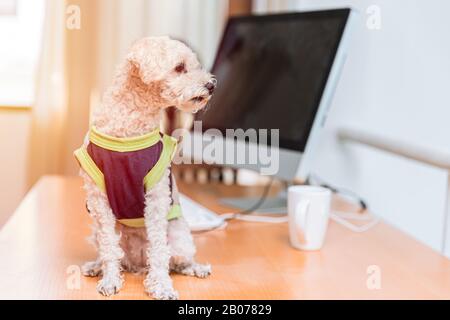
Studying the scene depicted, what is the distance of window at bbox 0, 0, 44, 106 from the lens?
6.30ft

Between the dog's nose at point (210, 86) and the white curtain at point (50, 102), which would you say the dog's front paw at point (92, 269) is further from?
the white curtain at point (50, 102)

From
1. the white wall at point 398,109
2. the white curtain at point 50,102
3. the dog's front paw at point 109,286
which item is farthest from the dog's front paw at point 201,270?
the white curtain at point 50,102

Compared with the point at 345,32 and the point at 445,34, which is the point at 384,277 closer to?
the point at 345,32

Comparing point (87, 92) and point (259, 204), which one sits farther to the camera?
point (87, 92)

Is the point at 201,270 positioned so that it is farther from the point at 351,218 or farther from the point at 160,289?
the point at 351,218

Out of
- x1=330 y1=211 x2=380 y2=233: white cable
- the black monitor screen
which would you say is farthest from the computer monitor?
x1=330 y1=211 x2=380 y2=233: white cable

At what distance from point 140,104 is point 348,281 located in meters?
0.41

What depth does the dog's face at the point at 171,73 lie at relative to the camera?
755mm

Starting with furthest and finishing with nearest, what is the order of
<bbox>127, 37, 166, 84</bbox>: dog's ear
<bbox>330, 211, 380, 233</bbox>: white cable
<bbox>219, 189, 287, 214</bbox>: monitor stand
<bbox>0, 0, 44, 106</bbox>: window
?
<bbox>0, 0, 44, 106</bbox>: window < <bbox>219, 189, 287, 214</bbox>: monitor stand < <bbox>330, 211, 380, 233</bbox>: white cable < <bbox>127, 37, 166, 84</bbox>: dog's ear

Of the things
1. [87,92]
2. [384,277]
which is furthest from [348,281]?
[87,92]

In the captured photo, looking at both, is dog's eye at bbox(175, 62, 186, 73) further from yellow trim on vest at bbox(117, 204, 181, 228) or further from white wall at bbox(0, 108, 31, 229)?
white wall at bbox(0, 108, 31, 229)

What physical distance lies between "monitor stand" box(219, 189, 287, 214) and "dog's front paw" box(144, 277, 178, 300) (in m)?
0.54

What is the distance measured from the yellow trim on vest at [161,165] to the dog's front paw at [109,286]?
136 mm

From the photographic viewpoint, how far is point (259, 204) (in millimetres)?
1363
